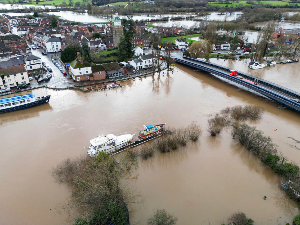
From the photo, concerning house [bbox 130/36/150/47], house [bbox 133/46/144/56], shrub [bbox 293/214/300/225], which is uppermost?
house [bbox 130/36/150/47]

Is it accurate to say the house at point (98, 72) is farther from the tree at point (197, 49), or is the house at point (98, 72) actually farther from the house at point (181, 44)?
the house at point (181, 44)

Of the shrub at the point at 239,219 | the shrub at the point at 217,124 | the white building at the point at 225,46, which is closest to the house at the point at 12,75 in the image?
the shrub at the point at 217,124

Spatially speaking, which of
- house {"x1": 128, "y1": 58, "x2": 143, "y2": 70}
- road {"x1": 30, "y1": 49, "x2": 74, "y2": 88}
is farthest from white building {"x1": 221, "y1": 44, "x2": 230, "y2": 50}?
road {"x1": 30, "y1": 49, "x2": 74, "y2": 88}

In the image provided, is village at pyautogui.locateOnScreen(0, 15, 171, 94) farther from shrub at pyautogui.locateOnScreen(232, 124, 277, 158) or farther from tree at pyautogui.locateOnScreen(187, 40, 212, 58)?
shrub at pyautogui.locateOnScreen(232, 124, 277, 158)

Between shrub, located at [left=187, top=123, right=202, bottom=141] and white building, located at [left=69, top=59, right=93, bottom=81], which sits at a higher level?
white building, located at [left=69, top=59, right=93, bottom=81]

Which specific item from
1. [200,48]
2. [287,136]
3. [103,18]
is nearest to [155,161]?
[287,136]

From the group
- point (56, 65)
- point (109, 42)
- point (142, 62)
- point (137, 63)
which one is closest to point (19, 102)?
point (56, 65)
